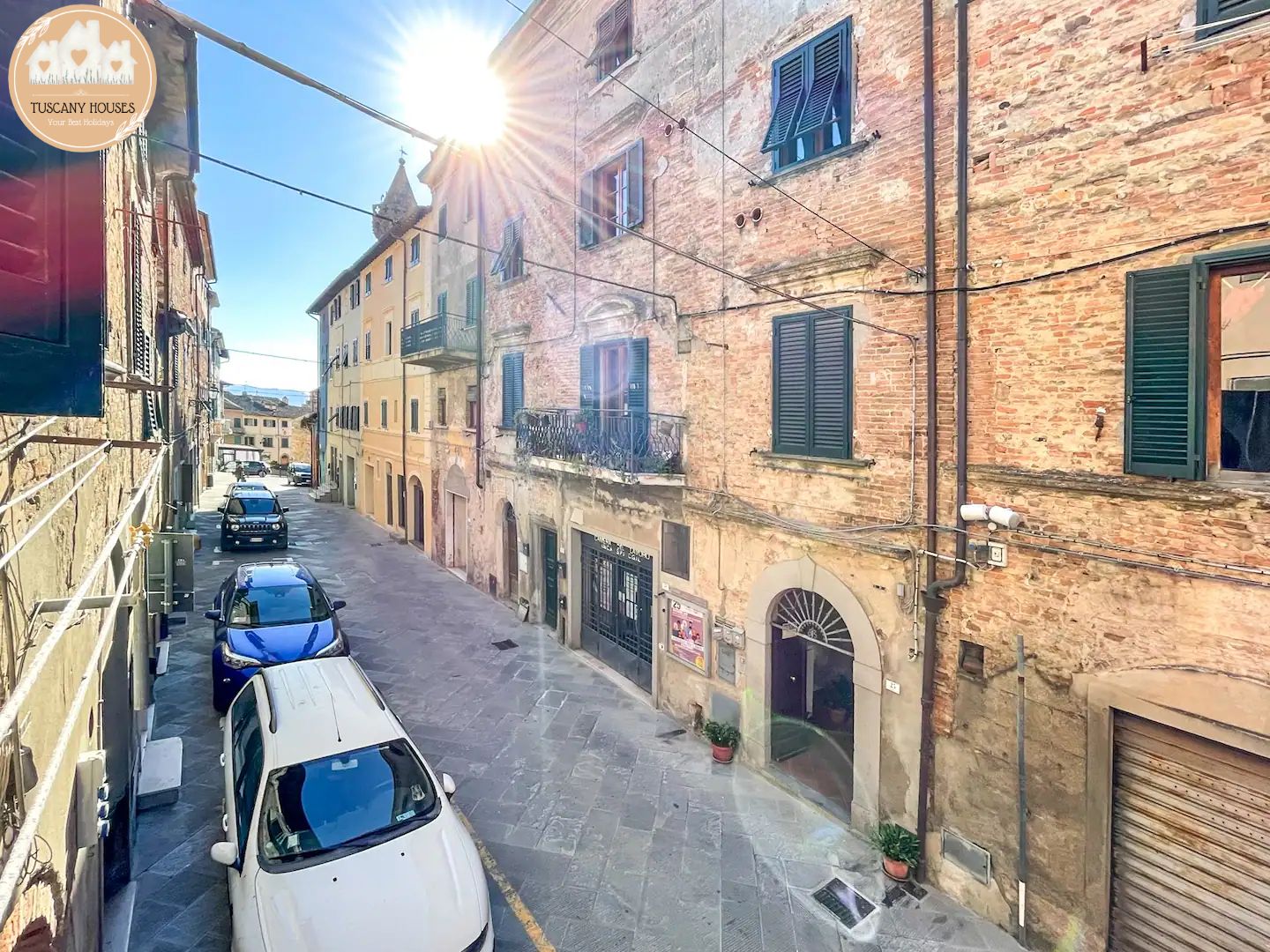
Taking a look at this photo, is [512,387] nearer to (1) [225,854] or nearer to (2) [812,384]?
(2) [812,384]

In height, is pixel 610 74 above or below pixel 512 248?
above

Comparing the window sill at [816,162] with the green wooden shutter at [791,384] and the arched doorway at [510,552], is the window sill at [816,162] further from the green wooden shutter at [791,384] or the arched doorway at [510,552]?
the arched doorway at [510,552]

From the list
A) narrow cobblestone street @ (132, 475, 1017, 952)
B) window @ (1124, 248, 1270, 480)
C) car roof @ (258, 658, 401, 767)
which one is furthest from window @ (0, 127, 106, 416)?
window @ (1124, 248, 1270, 480)

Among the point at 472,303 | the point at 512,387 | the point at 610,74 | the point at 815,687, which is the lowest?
the point at 815,687

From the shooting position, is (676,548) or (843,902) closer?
(843,902)

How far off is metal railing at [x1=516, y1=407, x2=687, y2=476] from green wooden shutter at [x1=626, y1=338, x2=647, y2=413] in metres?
0.23

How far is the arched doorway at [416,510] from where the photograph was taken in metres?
22.8

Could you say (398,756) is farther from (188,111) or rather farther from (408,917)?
(188,111)

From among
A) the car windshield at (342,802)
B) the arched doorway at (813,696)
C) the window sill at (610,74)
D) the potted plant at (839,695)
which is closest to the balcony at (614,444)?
the arched doorway at (813,696)

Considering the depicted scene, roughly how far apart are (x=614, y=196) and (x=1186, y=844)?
11.2 meters

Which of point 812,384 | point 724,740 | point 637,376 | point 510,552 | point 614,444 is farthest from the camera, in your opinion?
point 510,552

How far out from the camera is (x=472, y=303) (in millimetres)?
17797

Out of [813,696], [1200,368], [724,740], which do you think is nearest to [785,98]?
Answer: [1200,368]

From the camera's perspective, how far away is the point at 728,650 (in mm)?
9055
